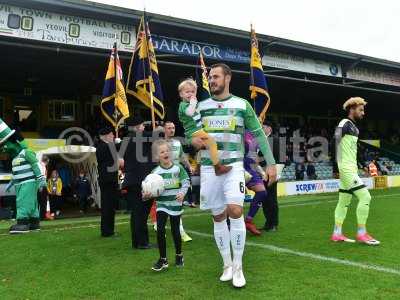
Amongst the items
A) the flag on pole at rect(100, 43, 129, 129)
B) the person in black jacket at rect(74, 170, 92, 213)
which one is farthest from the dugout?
the person in black jacket at rect(74, 170, 92, 213)

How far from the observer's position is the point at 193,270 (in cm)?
513

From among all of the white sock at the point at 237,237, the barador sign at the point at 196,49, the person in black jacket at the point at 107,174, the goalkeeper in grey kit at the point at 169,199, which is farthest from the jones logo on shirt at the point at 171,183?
the barador sign at the point at 196,49

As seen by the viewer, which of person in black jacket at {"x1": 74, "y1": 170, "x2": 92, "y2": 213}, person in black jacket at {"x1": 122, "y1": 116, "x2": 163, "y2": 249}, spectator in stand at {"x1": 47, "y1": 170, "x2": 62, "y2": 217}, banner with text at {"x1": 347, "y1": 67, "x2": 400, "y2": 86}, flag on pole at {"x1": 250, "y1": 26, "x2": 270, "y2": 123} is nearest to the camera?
person in black jacket at {"x1": 122, "y1": 116, "x2": 163, "y2": 249}

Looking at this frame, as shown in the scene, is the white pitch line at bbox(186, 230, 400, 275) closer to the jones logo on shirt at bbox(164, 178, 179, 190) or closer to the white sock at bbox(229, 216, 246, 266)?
the white sock at bbox(229, 216, 246, 266)

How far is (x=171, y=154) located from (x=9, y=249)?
3101 mm

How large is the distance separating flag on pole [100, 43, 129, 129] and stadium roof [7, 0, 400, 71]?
2807mm

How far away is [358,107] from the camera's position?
673 cm

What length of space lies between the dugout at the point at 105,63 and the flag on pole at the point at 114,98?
3.14 m

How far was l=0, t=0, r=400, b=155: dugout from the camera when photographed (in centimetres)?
1414

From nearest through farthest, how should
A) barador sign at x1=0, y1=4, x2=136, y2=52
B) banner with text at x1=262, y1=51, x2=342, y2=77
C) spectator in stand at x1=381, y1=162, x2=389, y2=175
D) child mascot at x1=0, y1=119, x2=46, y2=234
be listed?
child mascot at x1=0, y1=119, x2=46, y2=234, barador sign at x1=0, y1=4, x2=136, y2=52, banner with text at x1=262, y1=51, x2=342, y2=77, spectator in stand at x1=381, y1=162, x2=389, y2=175

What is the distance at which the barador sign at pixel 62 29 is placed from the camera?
13328 mm

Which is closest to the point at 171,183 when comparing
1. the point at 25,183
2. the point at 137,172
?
the point at 137,172

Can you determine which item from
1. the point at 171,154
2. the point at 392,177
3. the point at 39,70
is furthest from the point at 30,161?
the point at 392,177

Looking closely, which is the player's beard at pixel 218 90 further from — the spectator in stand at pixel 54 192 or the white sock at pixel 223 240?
the spectator in stand at pixel 54 192
